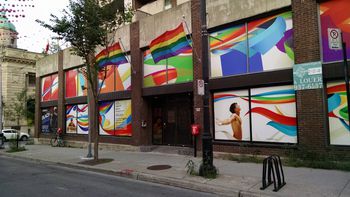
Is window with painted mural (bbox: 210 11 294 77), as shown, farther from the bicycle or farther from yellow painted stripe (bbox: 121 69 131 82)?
the bicycle

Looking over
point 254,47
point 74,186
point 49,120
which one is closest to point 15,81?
point 49,120

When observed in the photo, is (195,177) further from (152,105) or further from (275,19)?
(152,105)

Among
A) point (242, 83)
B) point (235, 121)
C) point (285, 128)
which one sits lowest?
point (285, 128)

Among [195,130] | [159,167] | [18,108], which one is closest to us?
[159,167]

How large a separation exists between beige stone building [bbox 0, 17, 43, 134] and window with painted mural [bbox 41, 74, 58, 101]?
52.0 feet

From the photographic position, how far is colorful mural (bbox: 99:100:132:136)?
18.0 m

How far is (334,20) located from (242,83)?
398 cm

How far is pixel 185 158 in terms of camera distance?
13.5 meters

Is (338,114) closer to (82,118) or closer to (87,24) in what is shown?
(87,24)

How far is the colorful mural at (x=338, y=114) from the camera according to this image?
Answer: 33.6 ft

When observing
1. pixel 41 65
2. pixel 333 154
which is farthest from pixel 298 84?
pixel 41 65

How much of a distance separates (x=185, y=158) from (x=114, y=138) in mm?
6581

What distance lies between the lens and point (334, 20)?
35.0 ft

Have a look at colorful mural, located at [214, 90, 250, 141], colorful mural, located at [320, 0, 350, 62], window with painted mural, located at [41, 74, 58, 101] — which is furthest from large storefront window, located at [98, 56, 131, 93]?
colorful mural, located at [320, 0, 350, 62]
